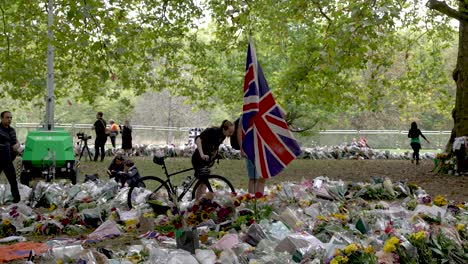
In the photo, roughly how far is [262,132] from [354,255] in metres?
2.57

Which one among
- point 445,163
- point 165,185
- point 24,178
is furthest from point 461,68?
point 24,178

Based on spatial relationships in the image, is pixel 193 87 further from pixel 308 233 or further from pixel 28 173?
pixel 308 233

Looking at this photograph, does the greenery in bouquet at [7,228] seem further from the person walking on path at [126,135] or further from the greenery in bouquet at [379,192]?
the person walking on path at [126,135]

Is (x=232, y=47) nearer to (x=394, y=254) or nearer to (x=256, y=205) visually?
(x=256, y=205)

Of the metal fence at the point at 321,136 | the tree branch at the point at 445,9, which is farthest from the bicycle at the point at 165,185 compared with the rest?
the metal fence at the point at 321,136

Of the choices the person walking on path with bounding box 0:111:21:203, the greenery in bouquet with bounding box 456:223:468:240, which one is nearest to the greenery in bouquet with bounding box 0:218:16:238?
the person walking on path with bounding box 0:111:21:203

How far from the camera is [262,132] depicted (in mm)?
7551

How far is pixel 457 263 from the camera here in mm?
5688

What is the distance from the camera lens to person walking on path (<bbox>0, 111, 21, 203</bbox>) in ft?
34.8

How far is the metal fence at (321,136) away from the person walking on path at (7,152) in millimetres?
23372

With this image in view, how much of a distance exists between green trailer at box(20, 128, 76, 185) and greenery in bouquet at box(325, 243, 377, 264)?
8.85m

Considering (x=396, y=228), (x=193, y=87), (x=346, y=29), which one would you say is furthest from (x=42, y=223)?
(x=193, y=87)

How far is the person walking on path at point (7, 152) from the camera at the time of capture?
10.6 m

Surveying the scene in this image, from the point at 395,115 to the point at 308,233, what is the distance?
1896 inches
